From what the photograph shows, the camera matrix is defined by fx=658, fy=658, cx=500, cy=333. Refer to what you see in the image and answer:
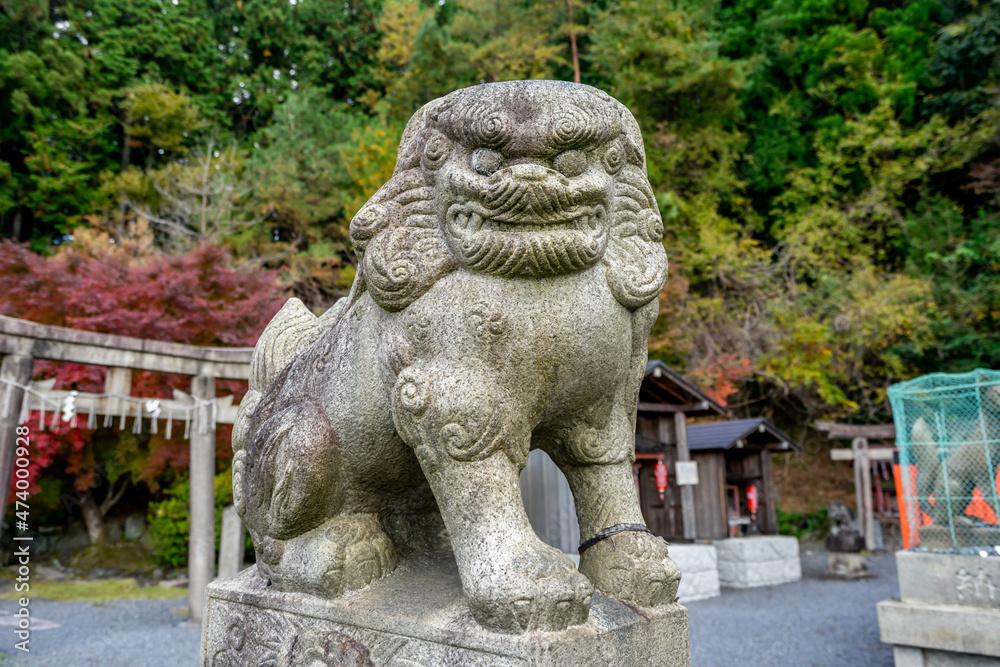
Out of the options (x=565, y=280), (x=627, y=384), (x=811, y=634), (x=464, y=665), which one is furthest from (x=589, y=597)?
(x=811, y=634)

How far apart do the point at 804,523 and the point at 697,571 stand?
604 cm

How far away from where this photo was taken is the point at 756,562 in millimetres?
8688

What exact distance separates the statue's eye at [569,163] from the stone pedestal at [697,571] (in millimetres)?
6832

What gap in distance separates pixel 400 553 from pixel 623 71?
39.8 ft

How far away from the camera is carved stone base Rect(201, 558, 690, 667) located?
1.35 meters

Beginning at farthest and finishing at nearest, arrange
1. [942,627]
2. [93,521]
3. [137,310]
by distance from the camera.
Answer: [93,521] < [137,310] < [942,627]

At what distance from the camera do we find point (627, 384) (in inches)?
68.9

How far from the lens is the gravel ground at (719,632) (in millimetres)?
5230

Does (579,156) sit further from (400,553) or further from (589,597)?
(400,553)

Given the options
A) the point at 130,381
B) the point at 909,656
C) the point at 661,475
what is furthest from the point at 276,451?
the point at 661,475

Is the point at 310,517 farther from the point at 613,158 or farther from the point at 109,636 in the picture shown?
the point at 109,636

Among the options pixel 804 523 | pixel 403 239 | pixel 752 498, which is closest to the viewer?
pixel 403 239

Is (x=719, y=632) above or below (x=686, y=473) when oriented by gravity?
below

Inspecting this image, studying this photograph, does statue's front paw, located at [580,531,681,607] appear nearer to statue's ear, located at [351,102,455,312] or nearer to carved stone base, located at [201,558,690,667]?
carved stone base, located at [201,558,690,667]
